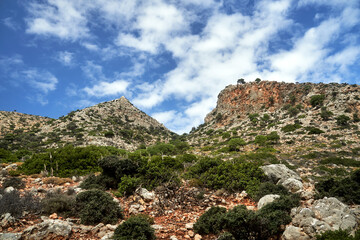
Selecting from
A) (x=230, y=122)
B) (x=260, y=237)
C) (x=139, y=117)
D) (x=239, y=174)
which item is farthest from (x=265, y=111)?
(x=260, y=237)

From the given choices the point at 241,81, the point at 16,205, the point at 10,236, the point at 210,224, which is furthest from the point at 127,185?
the point at 241,81

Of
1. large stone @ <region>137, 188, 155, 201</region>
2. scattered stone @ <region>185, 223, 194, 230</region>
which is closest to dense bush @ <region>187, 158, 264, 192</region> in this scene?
large stone @ <region>137, 188, 155, 201</region>

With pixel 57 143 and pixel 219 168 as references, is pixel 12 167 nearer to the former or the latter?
pixel 219 168

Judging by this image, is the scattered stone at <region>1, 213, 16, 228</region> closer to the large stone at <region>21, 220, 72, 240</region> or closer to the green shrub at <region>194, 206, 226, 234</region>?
the large stone at <region>21, 220, 72, 240</region>

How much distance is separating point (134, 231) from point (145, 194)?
160 inches

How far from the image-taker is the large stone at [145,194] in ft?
30.1

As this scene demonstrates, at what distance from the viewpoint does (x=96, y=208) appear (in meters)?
6.88

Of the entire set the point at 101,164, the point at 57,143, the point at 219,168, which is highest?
the point at 57,143

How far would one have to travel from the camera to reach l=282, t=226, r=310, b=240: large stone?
5.58 meters

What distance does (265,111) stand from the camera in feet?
221

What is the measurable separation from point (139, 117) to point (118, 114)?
10.5m

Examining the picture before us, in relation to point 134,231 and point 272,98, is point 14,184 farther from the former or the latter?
point 272,98

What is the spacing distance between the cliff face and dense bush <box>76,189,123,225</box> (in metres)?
52.7

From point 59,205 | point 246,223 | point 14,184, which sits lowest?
point 246,223
